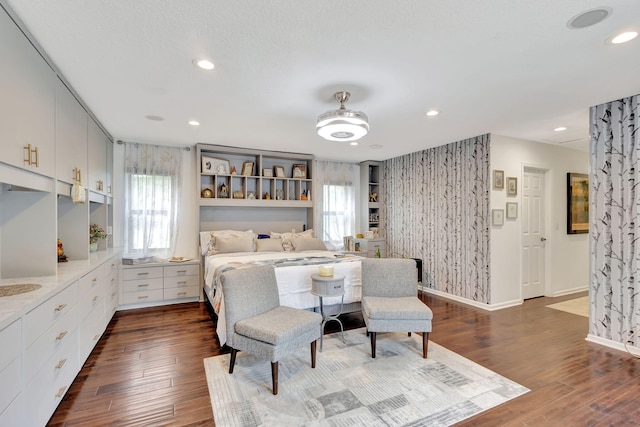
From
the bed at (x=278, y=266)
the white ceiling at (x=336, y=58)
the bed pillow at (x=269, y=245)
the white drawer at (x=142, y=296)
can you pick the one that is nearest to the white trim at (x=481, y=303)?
the bed at (x=278, y=266)

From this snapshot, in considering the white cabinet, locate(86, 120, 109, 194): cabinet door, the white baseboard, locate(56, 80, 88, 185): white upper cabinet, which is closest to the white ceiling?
locate(56, 80, 88, 185): white upper cabinet

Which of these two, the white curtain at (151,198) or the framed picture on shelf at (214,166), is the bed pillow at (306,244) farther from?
the white curtain at (151,198)

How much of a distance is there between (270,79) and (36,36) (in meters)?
1.49

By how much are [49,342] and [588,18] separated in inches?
144

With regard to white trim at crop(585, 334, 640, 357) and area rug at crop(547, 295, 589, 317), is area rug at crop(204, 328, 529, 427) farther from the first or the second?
area rug at crop(547, 295, 589, 317)

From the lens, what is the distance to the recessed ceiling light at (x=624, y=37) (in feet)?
6.08

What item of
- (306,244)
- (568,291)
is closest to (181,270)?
(306,244)

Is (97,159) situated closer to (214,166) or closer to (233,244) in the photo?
(214,166)

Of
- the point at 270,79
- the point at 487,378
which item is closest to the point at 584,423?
the point at 487,378

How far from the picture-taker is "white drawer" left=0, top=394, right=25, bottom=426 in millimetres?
1354

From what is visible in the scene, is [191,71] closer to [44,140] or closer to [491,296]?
[44,140]

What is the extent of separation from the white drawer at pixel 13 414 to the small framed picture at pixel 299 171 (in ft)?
14.8

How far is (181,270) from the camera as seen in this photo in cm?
445

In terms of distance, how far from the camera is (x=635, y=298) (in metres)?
2.93
